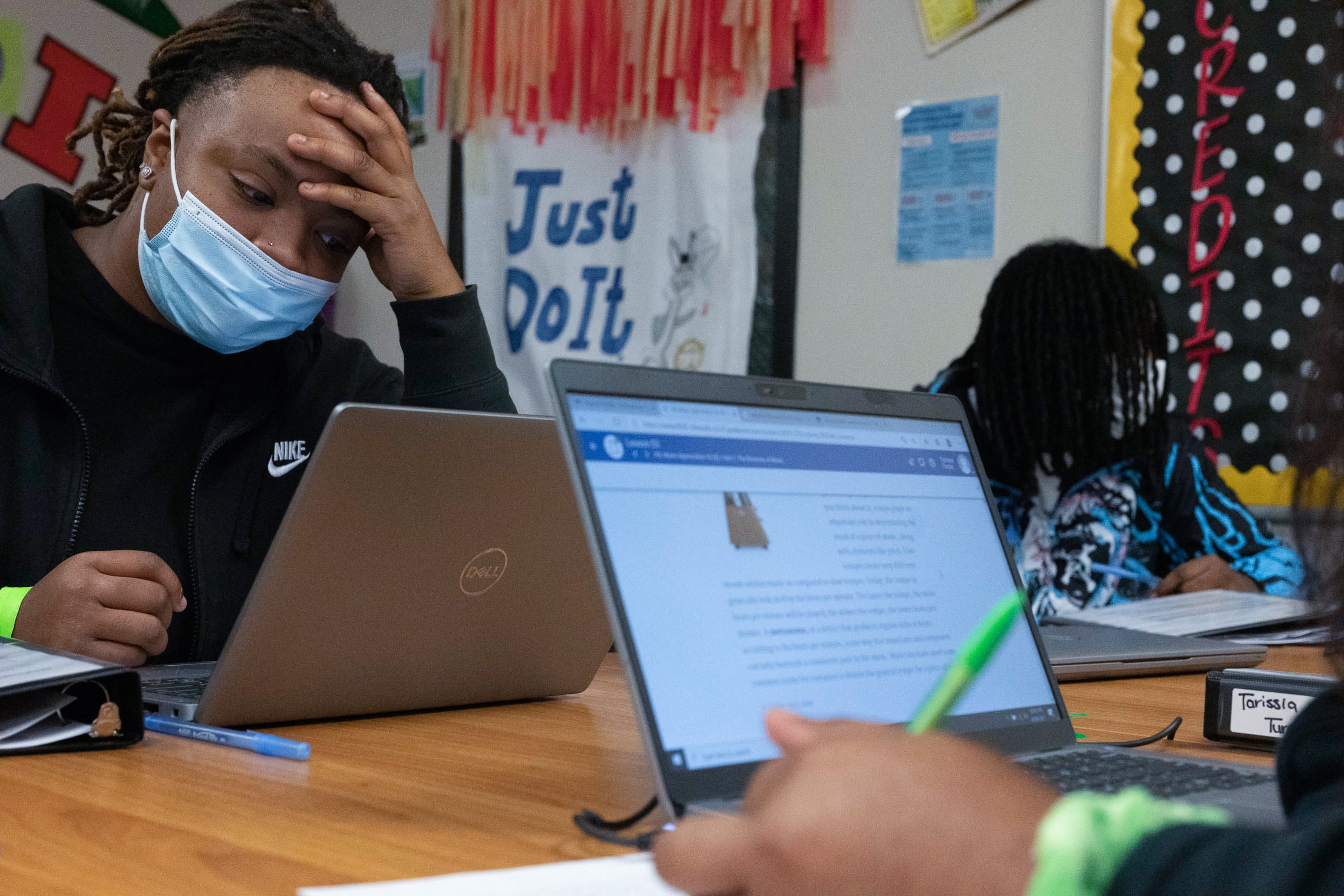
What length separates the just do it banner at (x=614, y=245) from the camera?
8.30ft

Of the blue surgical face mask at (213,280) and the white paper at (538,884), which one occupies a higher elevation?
the blue surgical face mask at (213,280)

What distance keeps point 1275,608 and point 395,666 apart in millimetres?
998

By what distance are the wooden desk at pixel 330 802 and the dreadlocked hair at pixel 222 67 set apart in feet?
2.43

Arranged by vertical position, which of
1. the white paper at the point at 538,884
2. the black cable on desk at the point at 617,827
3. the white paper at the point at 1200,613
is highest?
the white paper at the point at 538,884

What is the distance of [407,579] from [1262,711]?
555 mm

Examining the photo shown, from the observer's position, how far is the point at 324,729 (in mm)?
786

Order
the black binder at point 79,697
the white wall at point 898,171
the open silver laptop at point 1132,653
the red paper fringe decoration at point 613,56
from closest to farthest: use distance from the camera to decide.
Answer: the black binder at point 79,697 < the open silver laptop at point 1132,653 < the white wall at point 898,171 < the red paper fringe decoration at point 613,56

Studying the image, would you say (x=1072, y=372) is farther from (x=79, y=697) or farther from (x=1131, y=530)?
(x=79, y=697)

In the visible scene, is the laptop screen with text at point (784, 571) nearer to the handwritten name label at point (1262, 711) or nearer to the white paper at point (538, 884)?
the white paper at point (538, 884)

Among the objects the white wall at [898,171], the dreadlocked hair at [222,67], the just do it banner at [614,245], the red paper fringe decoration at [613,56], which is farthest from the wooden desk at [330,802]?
the red paper fringe decoration at [613,56]

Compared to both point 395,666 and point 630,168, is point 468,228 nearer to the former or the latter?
point 630,168

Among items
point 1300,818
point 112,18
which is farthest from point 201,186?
point 112,18

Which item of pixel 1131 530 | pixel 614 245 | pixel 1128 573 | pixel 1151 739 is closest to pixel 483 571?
pixel 1151 739

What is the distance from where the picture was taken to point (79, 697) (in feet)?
2.41
